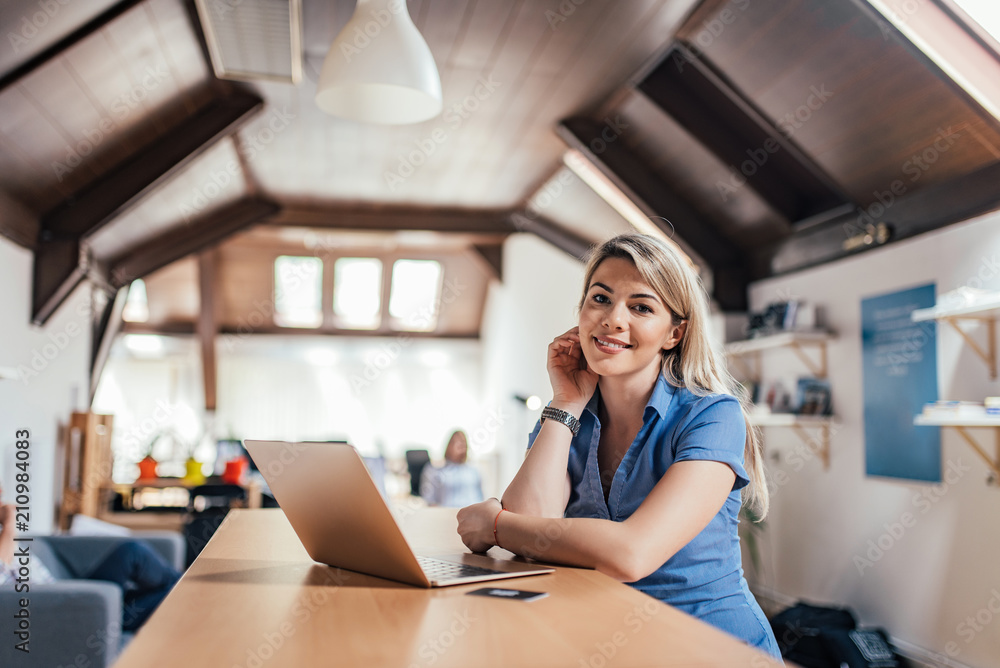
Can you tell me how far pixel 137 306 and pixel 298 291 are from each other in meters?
1.99

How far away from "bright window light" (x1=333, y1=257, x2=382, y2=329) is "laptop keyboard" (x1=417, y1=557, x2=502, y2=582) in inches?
348

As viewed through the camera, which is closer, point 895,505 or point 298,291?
point 895,505

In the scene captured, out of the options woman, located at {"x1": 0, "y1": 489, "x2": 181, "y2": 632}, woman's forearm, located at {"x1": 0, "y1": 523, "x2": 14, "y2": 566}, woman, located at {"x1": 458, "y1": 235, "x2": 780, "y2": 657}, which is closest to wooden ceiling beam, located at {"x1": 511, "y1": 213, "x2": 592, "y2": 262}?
woman, located at {"x1": 0, "y1": 489, "x2": 181, "y2": 632}

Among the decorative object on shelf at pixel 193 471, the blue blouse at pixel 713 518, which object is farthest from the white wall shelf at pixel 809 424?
the decorative object on shelf at pixel 193 471

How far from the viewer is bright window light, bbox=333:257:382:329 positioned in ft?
32.9

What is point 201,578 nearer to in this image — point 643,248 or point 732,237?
point 643,248

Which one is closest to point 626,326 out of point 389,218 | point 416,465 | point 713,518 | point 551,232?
point 713,518

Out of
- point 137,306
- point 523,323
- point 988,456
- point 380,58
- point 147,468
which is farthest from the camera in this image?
point 137,306

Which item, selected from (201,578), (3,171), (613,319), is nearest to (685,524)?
(613,319)

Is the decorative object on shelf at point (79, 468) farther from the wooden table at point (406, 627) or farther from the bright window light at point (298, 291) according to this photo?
the wooden table at point (406, 627)

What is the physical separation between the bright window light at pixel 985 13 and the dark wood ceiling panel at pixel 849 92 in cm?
22

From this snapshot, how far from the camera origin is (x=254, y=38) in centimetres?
381

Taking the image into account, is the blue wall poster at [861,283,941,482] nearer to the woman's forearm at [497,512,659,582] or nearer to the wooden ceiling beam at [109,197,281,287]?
the woman's forearm at [497,512,659,582]

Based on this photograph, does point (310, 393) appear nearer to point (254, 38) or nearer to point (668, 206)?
point (668, 206)
